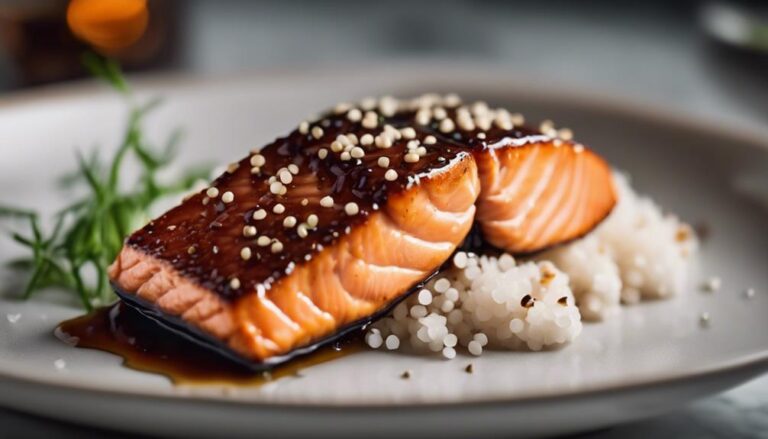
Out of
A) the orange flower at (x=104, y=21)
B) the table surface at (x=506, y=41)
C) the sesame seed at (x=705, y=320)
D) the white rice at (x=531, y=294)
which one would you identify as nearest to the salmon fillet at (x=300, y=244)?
the white rice at (x=531, y=294)

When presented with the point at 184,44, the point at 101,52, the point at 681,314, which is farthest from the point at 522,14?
the point at 681,314

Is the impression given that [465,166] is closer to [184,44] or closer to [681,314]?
[681,314]

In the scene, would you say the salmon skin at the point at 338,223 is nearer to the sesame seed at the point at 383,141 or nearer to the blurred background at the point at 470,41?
the sesame seed at the point at 383,141

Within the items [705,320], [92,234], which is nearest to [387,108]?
[92,234]

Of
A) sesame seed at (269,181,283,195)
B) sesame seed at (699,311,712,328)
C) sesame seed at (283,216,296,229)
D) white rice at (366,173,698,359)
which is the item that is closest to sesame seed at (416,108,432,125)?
white rice at (366,173,698,359)

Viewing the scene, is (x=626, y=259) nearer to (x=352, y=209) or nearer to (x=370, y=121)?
(x=370, y=121)

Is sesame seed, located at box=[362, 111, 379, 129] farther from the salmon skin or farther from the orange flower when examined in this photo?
the orange flower
